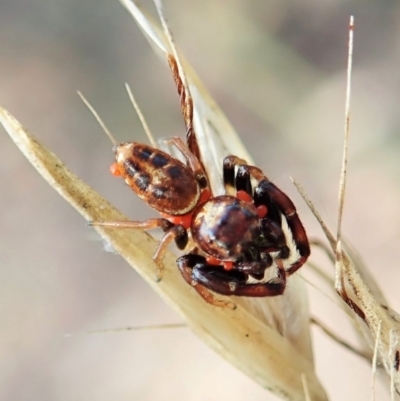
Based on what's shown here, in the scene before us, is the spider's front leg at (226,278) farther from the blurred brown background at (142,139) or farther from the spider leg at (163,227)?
the blurred brown background at (142,139)

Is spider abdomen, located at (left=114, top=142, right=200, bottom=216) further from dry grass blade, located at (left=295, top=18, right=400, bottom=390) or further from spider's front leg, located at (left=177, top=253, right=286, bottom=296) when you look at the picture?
dry grass blade, located at (left=295, top=18, right=400, bottom=390)

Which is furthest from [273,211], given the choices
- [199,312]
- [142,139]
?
[142,139]

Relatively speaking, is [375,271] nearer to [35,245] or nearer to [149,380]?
[149,380]

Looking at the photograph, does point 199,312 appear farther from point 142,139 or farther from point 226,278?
point 142,139

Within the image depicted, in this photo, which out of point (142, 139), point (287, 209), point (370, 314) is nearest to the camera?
point (370, 314)

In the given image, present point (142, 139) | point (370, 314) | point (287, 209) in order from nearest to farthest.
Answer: point (370, 314) < point (287, 209) < point (142, 139)

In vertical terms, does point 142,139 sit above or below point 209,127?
below

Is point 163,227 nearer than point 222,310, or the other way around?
point 222,310
